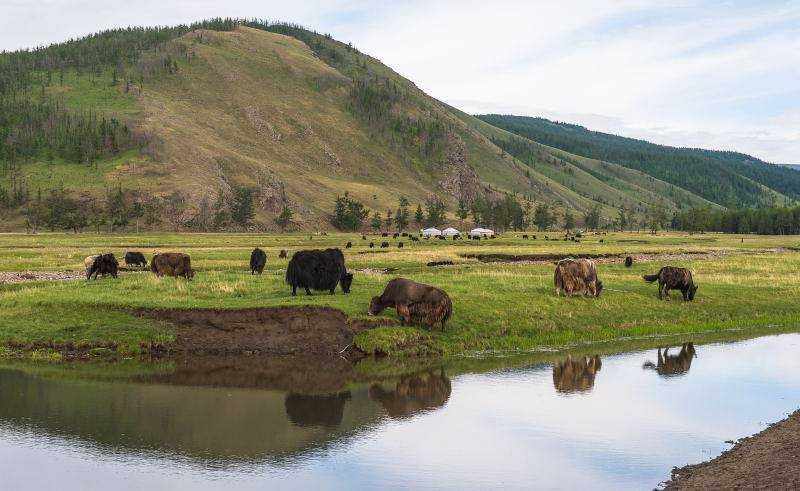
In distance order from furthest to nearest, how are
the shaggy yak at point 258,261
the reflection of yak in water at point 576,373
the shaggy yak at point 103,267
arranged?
1. the shaggy yak at point 258,261
2. the shaggy yak at point 103,267
3. the reflection of yak in water at point 576,373

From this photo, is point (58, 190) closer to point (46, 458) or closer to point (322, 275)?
point (322, 275)

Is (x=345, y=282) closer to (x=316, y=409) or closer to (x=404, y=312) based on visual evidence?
(x=404, y=312)

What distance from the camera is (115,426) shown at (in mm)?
19188

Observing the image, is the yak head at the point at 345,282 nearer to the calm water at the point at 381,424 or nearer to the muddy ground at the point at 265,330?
the muddy ground at the point at 265,330

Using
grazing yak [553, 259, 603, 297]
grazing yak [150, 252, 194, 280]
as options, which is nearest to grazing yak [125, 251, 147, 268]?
grazing yak [150, 252, 194, 280]

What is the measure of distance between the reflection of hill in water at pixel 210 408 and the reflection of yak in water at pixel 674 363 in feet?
30.5

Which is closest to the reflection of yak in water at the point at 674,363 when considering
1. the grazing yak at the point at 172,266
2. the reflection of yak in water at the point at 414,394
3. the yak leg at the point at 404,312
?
the reflection of yak in water at the point at 414,394

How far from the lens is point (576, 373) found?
86.8ft

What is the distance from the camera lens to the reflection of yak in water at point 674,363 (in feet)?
89.8

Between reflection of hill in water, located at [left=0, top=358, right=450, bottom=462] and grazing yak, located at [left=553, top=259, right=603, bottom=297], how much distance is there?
15.2 m

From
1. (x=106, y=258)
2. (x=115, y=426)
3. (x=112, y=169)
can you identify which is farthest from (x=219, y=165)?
(x=115, y=426)

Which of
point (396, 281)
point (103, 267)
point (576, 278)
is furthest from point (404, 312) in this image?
point (103, 267)

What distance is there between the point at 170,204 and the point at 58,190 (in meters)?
25.8

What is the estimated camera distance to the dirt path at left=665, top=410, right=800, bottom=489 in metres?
13.5
